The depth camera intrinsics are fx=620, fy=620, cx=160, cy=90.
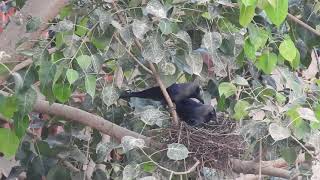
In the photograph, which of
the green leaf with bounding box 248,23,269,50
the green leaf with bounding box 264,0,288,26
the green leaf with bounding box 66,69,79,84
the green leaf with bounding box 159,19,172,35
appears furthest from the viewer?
the green leaf with bounding box 248,23,269,50

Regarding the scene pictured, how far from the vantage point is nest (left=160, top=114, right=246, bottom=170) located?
202 centimetres

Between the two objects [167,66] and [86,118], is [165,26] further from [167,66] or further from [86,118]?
[86,118]

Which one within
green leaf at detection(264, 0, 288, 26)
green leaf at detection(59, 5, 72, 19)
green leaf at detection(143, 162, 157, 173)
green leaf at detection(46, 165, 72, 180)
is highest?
green leaf at detection(264, 0, 288, 26)

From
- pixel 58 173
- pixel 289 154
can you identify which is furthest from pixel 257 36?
pixel 58 173

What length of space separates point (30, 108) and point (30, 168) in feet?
2.35

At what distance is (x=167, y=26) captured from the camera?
1.83m

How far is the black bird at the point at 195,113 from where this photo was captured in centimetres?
231

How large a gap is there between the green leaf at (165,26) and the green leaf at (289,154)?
0.61 metres

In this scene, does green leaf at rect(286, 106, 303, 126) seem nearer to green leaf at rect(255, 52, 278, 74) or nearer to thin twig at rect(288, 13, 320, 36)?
green leaf at rect(255, 52, 278, 74)

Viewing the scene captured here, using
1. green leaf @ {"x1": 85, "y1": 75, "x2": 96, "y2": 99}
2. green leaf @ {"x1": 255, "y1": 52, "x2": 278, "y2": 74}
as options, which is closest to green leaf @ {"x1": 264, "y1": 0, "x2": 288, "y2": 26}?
green leaf @ {"x1": 255, "y1": 52, "x2": 278, "y2": 74}

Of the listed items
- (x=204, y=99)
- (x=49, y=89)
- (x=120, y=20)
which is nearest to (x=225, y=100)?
(x=204, y=99)

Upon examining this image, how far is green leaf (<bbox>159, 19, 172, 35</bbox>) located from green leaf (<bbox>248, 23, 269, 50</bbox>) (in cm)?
27

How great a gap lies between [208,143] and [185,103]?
0.36 meters

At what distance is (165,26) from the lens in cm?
182
